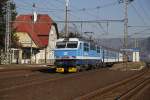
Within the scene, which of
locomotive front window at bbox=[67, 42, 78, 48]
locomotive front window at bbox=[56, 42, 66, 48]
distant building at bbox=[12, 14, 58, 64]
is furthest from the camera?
distant building at bbox=[12, 14, 58, 64]

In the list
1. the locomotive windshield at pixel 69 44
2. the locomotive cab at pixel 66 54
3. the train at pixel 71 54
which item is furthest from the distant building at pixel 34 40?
the locomotive cab at pixel 66 54

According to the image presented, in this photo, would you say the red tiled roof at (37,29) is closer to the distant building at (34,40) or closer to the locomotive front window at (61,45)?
the distant building at (34,40)

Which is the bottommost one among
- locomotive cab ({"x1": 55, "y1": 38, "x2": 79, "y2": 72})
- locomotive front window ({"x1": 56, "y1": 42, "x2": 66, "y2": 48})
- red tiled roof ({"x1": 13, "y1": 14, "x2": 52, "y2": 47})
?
locomotive cab ({"x1": 55, "y1": 38, "x2": 79, "y2": 72})

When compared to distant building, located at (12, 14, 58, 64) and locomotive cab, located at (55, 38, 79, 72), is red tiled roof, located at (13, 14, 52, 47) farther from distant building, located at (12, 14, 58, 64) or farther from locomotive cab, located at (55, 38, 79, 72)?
locomotive cab, located at (55, 38, 79, 72)

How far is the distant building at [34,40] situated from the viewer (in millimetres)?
69750

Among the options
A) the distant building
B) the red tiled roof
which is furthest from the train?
the red tiled roof

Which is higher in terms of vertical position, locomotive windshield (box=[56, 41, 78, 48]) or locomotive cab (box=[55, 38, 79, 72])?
locomotive windshield (box=[56, 41, 78, 48])

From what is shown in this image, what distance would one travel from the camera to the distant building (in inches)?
2746

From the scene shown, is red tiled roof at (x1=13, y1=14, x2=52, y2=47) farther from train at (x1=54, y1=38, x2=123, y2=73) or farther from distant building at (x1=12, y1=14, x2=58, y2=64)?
train at (x1=54, y1=38, x2=123, y2=73)

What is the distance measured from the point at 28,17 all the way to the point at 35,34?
7.76 m

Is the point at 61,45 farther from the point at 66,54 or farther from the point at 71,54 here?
the point at 71,54

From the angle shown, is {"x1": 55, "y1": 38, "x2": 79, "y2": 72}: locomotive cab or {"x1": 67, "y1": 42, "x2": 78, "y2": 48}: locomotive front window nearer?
{"x1": 55, "y1": 38, "x2": 79, "y2": 72}: locomotive cab

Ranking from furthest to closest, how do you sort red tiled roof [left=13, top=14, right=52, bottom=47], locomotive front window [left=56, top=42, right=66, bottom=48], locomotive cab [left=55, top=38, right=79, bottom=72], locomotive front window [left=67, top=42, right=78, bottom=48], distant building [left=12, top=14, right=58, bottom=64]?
red tiled roof [left=13, top=14, right=52, bottom=47] → distant building [left=12, top=14, right=58, bottom=64] → locomotive front window [left=56, top=42, right=66, bottom=48] → locomotive front window [left=67, top=42, right=78, bottom=48] → locomotive cab [left=55, top=38, right=79, bottom=72]

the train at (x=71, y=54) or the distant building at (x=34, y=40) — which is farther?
the distant building at (x=34, y=40)
